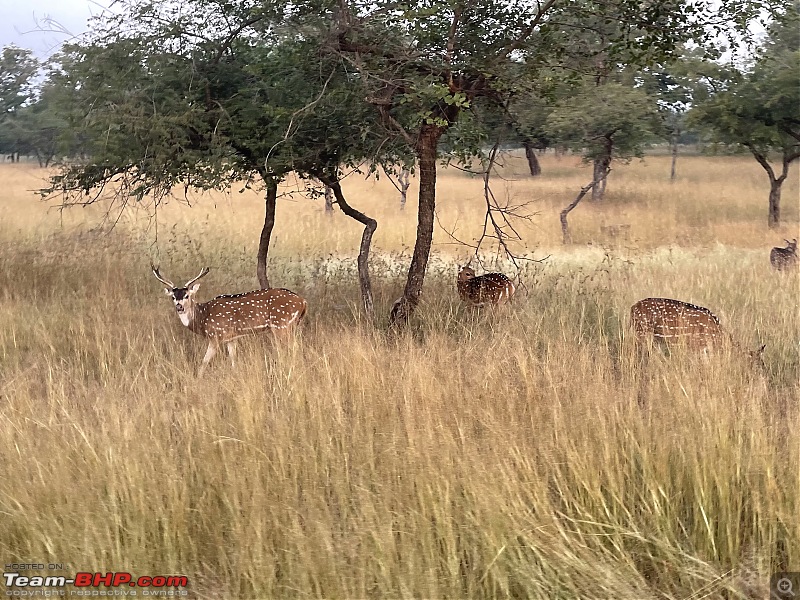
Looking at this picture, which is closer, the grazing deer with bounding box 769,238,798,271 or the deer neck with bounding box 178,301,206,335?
the deer neck with bounding box 178,301,206,335

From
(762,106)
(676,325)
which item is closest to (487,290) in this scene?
(676,325)

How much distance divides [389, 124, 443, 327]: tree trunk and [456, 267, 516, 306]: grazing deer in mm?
689

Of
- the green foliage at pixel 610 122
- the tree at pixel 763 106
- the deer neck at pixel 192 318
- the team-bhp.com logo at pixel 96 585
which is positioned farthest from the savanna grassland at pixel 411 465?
the tree at pixel 763 106

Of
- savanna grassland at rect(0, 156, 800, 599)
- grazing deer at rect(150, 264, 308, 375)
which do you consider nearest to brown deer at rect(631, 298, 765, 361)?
savanna grassland at rect(0, 156, 800, 599)

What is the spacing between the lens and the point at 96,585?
3.14m

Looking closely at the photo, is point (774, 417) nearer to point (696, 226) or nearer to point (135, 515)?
point (135, 515)

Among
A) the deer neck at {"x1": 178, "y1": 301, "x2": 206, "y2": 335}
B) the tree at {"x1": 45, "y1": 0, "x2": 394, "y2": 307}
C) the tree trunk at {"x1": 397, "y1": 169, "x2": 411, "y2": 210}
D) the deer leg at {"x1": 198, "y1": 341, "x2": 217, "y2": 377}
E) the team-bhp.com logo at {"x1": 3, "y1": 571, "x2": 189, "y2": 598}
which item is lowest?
the team-bhp.com logo at {"x1": 3, "y1": 571, "x2": 189, "y2": 598}

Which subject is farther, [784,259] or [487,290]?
[784,259]

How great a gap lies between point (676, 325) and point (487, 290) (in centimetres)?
227

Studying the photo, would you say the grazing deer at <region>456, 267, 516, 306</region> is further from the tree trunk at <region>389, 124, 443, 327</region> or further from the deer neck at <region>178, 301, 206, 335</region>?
the deer neck at <region>178, 301, 206, 335</region>

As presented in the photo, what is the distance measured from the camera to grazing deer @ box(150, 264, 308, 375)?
717 centimetres

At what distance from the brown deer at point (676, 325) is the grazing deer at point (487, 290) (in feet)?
5.71

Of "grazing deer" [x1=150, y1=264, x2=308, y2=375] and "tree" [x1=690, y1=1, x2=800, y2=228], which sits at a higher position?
"tree" [x1=690, y1=1, x2=800, y2=228]

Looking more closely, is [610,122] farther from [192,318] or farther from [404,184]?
[192,318]
